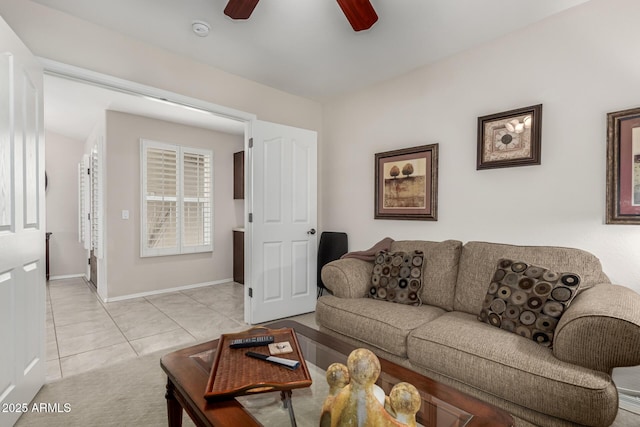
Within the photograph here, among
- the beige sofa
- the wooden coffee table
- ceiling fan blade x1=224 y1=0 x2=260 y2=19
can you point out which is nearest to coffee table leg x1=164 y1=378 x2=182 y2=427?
the wooden coffee table

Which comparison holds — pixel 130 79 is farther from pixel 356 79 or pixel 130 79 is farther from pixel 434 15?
pixel 434 15

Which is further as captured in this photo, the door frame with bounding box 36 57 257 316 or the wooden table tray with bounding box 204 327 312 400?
the door frame with bounding box 36 57 257 316

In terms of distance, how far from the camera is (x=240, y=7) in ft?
5.82

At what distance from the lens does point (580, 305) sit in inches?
59.1

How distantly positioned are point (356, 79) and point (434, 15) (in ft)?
3.82

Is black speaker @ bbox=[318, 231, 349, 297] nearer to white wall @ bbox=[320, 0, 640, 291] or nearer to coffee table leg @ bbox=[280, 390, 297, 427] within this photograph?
white wall @ bbox=[320, 0, 640, 291]

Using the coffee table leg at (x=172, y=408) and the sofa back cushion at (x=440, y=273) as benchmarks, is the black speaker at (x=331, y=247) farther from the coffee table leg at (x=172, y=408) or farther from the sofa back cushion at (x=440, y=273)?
the coffee table leg at (x=172, y=408)

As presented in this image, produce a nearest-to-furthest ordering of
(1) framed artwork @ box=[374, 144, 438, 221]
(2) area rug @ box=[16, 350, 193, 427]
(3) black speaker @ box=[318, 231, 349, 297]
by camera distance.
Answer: (2) area rug @ box=[16, 350, 193, 427]
(1) framed artwork @ box=[374, 144, 438, 221]
(3) black speaker @ box=[318, 231, 349, 297]

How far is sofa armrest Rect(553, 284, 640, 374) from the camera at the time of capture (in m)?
1.25

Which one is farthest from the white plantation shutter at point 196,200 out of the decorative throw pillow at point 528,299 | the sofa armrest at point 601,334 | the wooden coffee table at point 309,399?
the sofa armrest at point 601,334

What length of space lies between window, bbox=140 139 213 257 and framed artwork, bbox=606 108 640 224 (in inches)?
181

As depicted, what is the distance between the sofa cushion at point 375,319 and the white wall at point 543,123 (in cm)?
98

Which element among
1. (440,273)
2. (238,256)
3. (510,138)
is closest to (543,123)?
(510,138)

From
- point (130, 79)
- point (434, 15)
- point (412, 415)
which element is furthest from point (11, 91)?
point (434, 15)
